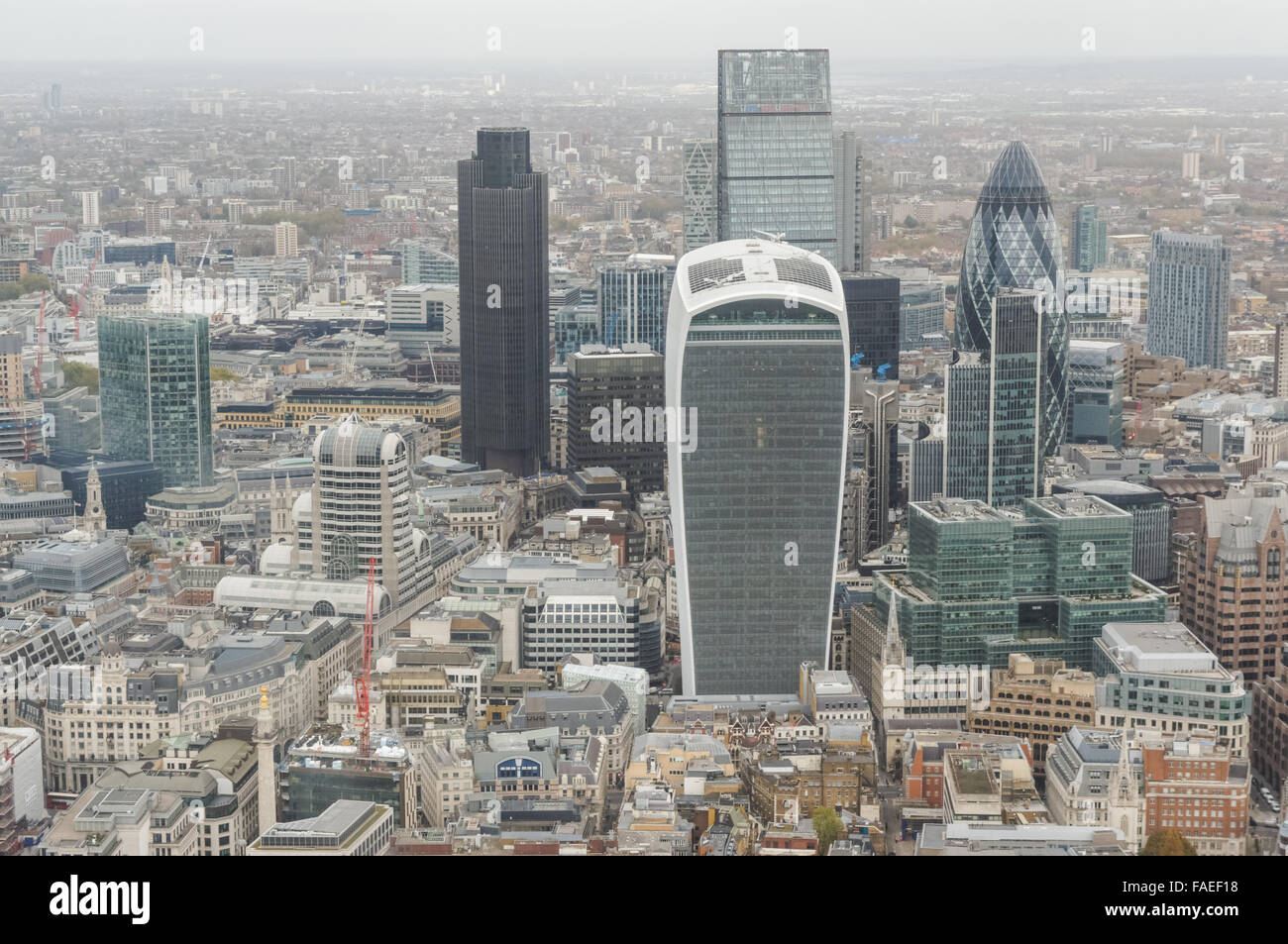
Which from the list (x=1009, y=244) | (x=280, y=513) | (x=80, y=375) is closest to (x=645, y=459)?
(x=280, y=513)

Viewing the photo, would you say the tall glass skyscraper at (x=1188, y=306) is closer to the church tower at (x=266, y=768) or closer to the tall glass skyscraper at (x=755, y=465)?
the tall glass skyscraper at (x=755, y=465)

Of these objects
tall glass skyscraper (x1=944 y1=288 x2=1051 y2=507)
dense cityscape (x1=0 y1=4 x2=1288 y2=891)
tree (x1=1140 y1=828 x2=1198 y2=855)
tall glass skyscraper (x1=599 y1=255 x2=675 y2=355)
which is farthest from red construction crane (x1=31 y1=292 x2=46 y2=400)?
tree (x1=1140 y1=828 x2=1198 y2=855)

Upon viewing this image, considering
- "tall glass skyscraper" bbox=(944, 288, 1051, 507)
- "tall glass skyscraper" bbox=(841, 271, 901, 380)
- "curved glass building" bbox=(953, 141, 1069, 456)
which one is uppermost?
"curved glass building" bbox=(953, 141, 1069, 456)

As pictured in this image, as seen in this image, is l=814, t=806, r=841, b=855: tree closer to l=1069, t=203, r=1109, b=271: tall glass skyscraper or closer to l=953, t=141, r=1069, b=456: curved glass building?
l=953, t=141, r=1069, b=456: curved glass building

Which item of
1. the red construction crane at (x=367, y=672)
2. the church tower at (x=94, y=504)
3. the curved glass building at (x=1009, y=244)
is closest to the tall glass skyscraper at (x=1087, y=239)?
the curved glass building at (x=1009, y=244)

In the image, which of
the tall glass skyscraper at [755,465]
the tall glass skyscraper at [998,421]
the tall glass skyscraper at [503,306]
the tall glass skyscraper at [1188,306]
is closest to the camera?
the tall glass skyscraper at [755,465]
